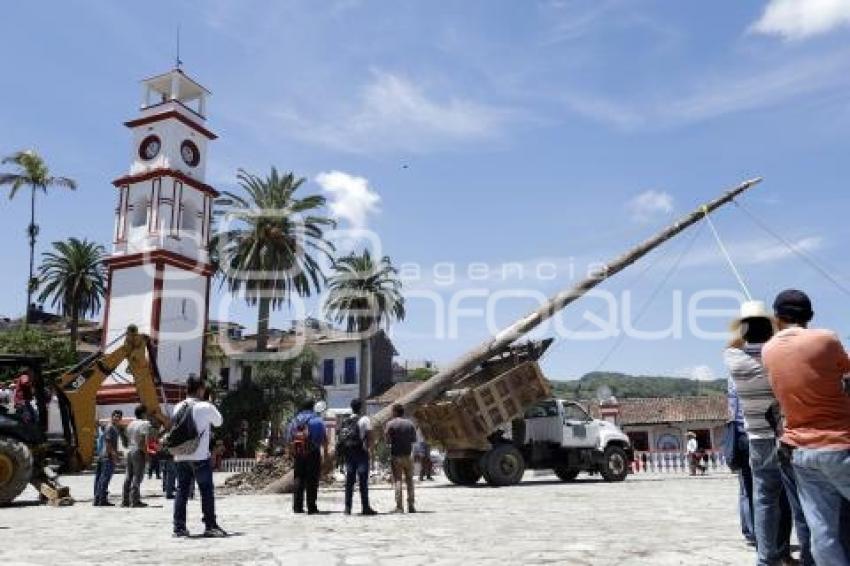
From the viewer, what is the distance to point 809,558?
5.43 m


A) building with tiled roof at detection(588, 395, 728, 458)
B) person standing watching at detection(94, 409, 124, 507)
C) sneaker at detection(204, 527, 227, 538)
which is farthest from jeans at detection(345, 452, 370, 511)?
building with tiled roof at detection(588, 395, 728, 458)

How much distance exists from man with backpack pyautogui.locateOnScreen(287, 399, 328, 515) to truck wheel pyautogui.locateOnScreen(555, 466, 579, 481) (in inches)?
357

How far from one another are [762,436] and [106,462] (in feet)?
39.1

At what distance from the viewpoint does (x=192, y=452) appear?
8523 millimetres

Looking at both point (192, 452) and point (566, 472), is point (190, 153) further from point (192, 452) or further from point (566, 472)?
point (192, 452)

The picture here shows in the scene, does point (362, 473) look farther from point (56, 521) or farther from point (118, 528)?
point (56, 521)

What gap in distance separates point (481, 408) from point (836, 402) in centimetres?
1354

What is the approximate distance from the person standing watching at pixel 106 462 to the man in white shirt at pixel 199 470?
5.91 m

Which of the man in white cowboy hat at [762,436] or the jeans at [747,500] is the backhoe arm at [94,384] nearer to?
the jeans at [747,500]

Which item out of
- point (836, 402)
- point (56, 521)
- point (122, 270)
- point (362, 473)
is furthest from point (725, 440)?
point (122, 270)

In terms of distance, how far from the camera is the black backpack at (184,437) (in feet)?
27.8

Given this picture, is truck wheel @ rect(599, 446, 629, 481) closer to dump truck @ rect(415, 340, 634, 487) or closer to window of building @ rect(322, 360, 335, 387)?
dump truck @ rect(415, 340, 634, 487)

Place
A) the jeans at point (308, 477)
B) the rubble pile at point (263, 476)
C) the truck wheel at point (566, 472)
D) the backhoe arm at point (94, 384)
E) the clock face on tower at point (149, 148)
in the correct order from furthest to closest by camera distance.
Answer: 1. the clock face on tower at point (149, 148)
2. the truck wheel at point (566, 472)
3. the rubble pile at point (263, 476)
4. the backhoe arm at point (94, 384)
5. the jeans at point (308, 477)

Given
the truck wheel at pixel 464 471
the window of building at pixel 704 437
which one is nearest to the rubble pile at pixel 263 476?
the truck wheel at pixel 464 471
